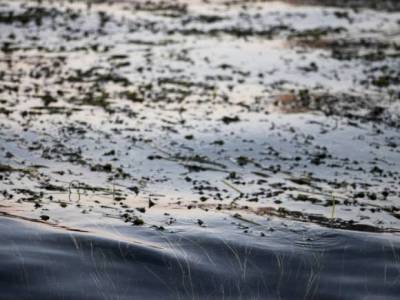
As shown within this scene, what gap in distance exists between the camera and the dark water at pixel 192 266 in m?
5.03

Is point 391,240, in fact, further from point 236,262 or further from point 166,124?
point 166,124

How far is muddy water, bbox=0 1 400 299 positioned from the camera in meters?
5.29

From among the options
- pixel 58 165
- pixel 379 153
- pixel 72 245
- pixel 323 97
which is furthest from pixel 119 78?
pixel 72 245

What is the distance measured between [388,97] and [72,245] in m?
8.41

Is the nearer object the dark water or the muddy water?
the dark water

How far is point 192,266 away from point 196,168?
8.83ft

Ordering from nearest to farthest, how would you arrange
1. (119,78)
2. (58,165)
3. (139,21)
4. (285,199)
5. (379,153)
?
(285,199), (58,165), (379,153), (119,78), (139,21)

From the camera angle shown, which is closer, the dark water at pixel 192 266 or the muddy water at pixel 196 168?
the dark water at pixel 192 266

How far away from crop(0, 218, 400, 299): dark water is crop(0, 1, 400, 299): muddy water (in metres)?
0.01

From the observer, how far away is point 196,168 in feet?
26.1

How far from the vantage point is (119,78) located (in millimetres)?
12836

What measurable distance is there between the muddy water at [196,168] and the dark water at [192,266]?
0.01 meters

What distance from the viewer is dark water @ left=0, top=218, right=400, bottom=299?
Answer: 16.5 ft

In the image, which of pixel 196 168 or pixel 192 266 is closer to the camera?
pixel 192 266
